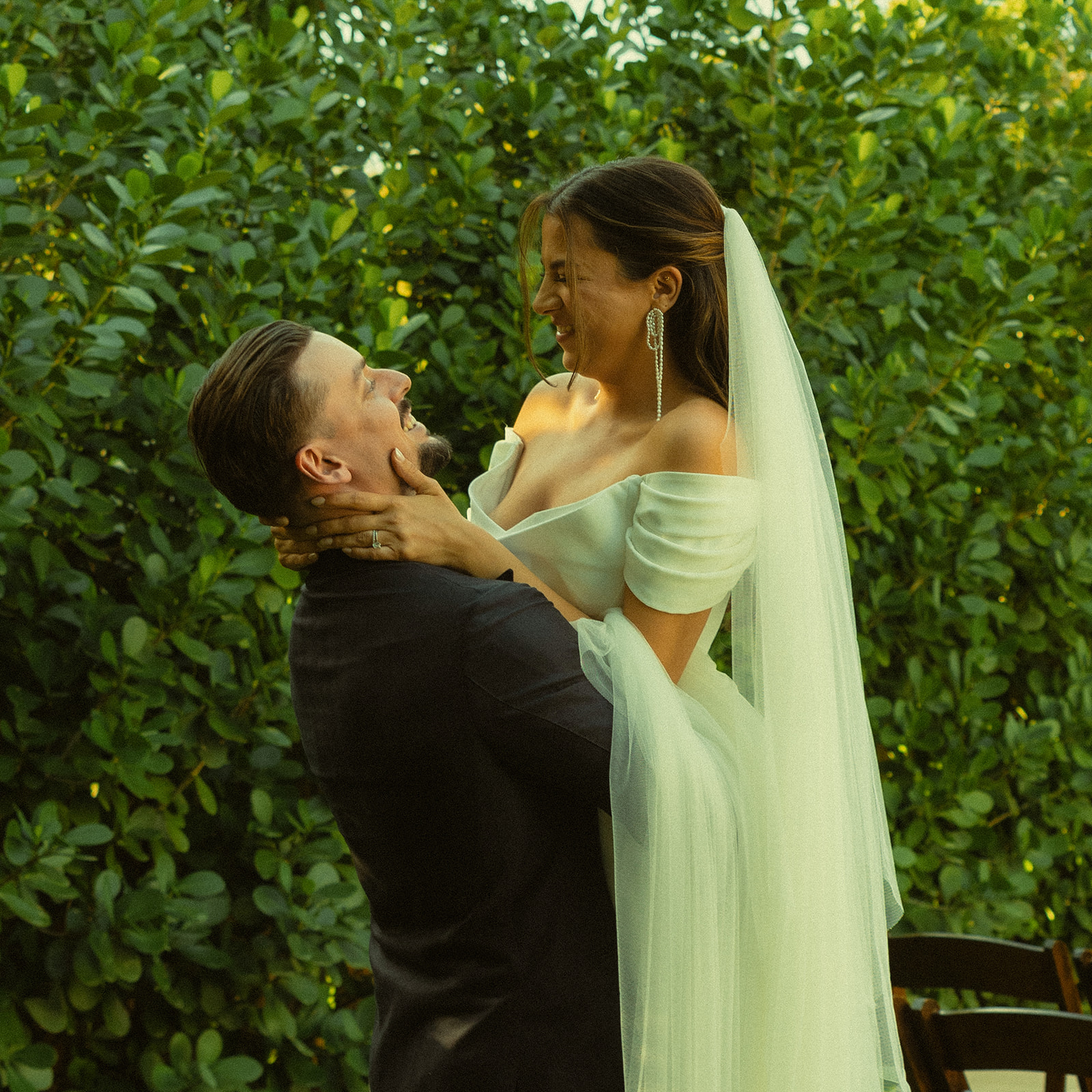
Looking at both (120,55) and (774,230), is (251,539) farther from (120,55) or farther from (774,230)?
(774,230)

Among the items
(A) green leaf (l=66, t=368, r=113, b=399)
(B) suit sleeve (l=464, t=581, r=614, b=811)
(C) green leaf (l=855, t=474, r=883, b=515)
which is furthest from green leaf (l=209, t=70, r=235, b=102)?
(C) green leaf (l=855, t=474, r=883, b=515)

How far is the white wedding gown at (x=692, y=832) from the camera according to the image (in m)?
1.53

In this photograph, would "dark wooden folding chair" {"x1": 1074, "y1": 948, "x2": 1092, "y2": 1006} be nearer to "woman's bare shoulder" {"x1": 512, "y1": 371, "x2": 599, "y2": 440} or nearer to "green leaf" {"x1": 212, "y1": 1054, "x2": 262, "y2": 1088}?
"woman's bare shoulder" {"x1": 512, "y1": 371, "x2": 599, "y2": 440}

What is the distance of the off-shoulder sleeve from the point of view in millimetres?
1730

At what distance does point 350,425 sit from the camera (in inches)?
62.2

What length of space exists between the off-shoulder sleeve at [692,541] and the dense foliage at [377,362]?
102 centimetres

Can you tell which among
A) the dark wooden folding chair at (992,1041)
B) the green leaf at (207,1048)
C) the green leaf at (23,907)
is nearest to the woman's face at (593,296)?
the dark wooden folding chair at (992,1041)

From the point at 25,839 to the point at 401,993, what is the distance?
43.1 inches

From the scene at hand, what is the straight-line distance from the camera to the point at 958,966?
2537 mm

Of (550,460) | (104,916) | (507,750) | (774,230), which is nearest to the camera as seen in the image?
(507,750)

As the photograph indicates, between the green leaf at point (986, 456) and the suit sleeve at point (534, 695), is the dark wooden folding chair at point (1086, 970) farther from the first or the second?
the suit sleeve at point (534, 695)

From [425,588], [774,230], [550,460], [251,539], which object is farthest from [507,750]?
[774,230]

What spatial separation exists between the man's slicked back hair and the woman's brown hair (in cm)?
56

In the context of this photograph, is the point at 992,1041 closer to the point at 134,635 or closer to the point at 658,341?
the point at 658,341
